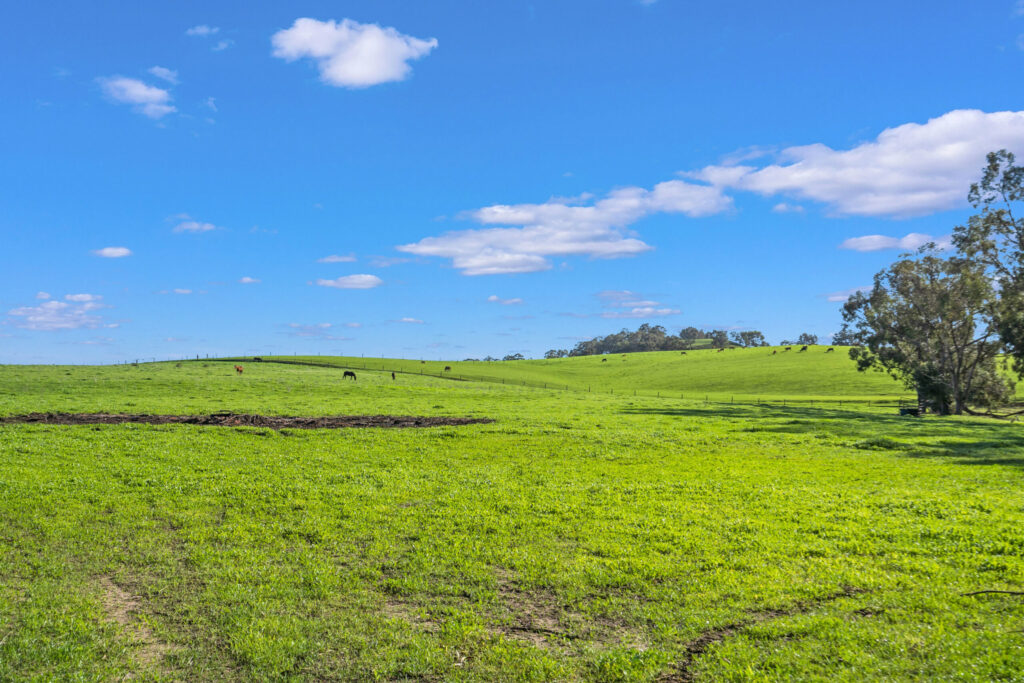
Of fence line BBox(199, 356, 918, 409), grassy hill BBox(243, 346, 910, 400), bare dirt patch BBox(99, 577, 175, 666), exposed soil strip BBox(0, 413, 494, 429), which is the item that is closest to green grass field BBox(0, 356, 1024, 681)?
bare dirt patch BBox(99, 577, 175, 666)

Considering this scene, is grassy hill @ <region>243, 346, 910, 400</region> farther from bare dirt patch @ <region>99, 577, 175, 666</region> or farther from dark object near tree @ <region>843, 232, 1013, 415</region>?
bare dirt patch @ <region>99, 577, 175, 666</region>

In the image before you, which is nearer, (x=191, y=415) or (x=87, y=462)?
(x=87, y=462)

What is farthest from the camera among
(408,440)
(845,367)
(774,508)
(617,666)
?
(845,367)

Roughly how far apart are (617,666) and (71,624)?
8.75 m

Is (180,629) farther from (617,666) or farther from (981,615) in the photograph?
(981,615)

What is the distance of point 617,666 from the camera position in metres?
8.98

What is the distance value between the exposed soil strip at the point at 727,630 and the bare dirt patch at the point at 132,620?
7500 mm

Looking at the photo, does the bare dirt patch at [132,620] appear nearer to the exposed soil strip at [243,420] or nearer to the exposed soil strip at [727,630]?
the exposed soil strip at [727,630]

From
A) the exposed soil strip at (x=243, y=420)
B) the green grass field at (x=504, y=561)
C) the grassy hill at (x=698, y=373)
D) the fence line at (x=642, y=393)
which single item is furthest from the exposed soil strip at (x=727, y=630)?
the grassy hill at (x=698, y=373)

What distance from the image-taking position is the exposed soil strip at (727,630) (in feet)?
28.7

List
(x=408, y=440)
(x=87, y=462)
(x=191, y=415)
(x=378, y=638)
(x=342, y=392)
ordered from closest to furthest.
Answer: (x=378, y=638), (x=87, y=462), (x=408, y=440), (x=191, y=415), (x=342, y=392)

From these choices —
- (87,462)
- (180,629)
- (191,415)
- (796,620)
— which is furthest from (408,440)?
(796,620)

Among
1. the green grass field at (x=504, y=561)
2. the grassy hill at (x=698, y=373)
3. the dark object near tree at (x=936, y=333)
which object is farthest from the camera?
the grassy hill at (x=698, y=373)

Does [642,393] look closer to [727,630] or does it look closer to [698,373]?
[698,373]
